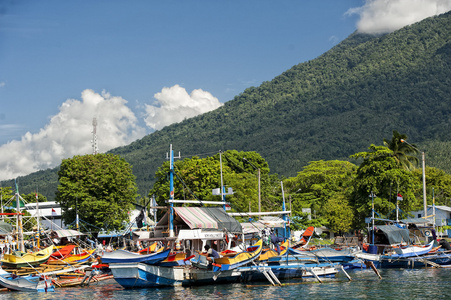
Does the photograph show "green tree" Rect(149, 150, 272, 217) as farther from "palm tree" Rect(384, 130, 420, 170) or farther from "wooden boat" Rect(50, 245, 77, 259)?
"wooden boat" Rect(50, 245, 77, 259)

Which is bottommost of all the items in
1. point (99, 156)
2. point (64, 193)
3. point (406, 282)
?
point (406, 282)

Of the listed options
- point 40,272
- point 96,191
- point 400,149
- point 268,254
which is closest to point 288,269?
point 268,254

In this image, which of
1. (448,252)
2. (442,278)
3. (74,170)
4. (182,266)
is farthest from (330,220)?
(182,266)

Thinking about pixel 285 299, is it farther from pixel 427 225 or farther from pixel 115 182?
pixel 115 182

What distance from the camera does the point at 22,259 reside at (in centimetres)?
4312

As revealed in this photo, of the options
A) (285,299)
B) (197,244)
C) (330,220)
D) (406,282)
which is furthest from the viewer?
(330,220)

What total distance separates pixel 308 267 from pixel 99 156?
41.2m

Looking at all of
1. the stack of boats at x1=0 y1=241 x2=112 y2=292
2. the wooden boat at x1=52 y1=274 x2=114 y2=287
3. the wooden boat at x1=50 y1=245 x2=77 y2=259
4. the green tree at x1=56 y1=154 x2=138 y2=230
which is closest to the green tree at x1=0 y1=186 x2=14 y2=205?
the green tree at x1=56 y1=154 x2=138 y2=230

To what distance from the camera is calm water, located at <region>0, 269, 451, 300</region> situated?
3534 centimetres

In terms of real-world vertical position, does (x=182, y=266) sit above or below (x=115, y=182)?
below

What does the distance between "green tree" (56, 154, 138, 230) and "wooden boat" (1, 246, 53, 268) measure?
83.5 ft

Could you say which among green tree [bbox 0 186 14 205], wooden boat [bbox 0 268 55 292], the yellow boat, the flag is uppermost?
green tree [bbox 0 186 14 205]

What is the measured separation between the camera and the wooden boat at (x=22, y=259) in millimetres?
42719

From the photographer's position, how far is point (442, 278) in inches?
1663
